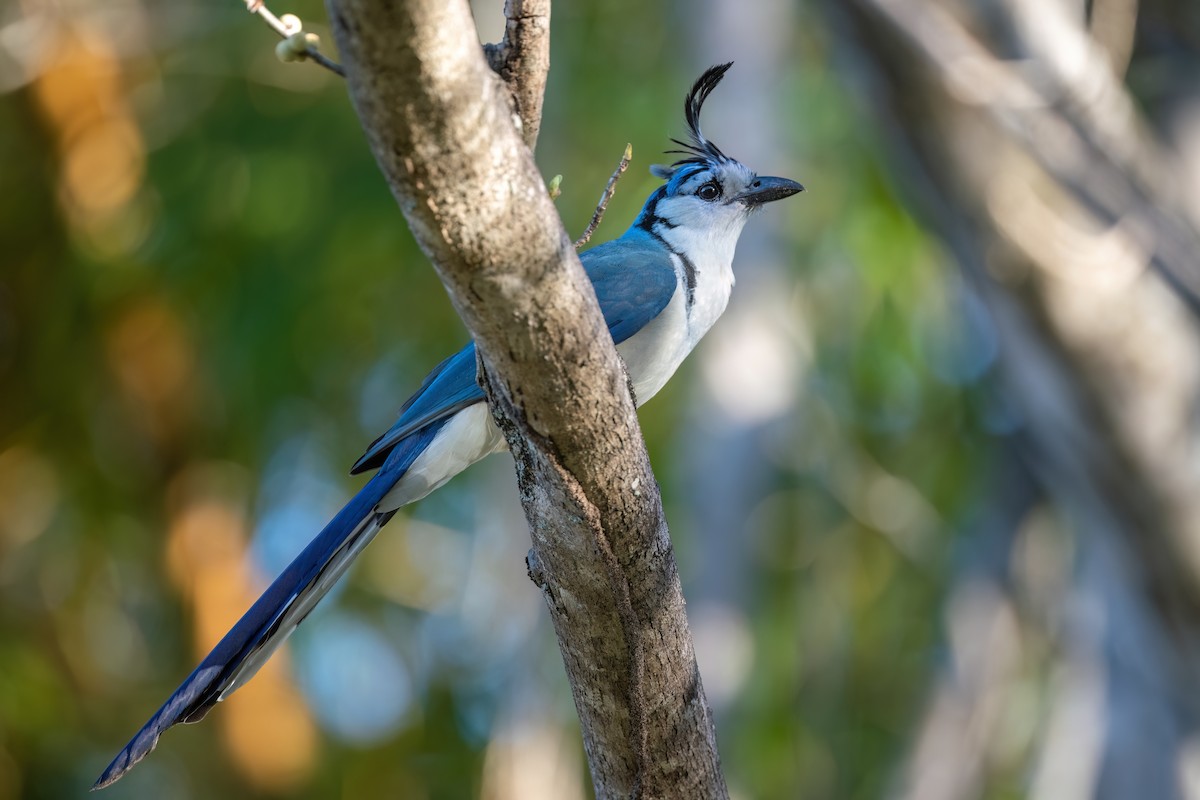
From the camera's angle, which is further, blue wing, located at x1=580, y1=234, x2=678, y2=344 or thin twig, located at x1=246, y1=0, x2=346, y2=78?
blue wing, located at x1=580, y1=234, x2=678, y2=344

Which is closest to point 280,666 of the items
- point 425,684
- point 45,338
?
point 425,684

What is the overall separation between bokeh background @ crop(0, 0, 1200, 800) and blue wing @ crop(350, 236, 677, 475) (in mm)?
1978

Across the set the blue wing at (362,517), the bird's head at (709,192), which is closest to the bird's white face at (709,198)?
the bird's head at (709,192)

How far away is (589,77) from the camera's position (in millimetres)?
8547

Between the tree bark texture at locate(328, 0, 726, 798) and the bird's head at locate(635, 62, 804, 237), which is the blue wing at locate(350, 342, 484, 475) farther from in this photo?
the bird's head at locate(635, 62, 804, 237)

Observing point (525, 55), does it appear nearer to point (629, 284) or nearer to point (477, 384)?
point (477, 384)

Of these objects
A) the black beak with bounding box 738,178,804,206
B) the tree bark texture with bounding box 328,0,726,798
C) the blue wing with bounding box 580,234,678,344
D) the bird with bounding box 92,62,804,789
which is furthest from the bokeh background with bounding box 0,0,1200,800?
the tree bark texture with bounding box 328,0,726,798

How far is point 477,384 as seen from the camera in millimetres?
2590

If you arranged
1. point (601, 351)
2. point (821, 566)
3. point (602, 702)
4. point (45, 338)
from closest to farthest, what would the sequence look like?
point (601, 351) < point (602, 702) < point (45, 338) < point (821, 566)

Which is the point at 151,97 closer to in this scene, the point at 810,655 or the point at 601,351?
the point at 810,655

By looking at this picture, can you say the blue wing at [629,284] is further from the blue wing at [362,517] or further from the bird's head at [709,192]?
the bird's head at [709,192]

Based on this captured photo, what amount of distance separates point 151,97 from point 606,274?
4.94m

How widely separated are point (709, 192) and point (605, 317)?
967 mm

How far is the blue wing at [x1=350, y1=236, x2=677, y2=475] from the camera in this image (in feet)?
10.4
